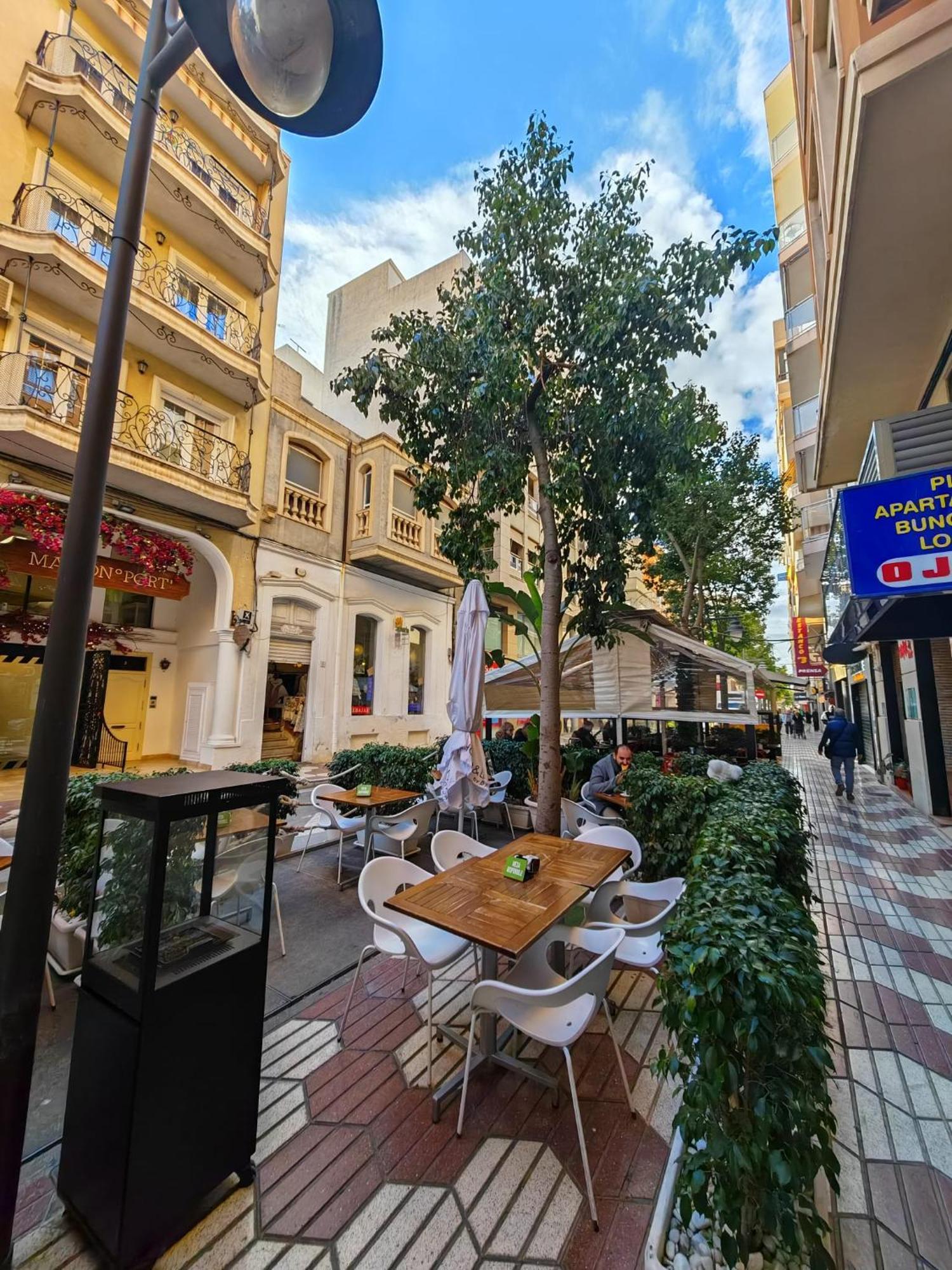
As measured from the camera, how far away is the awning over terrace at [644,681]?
29.8 feet

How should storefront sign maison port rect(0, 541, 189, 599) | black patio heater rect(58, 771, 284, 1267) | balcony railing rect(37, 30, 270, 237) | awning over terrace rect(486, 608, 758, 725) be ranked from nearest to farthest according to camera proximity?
black patio heater rect(58, 771, 284, 1267), storefront sign maison port rect(0, 541, 189, 599), balcony railing rect(37, 30, 270, 237), awning over terrace rect(486, 608, 758, 725)

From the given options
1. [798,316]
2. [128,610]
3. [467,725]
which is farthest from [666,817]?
[798,316]

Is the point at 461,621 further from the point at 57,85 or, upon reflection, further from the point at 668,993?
the point at 57,85

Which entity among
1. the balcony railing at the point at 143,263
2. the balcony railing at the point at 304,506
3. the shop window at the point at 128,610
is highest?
the balcony railing at the point at 143,263

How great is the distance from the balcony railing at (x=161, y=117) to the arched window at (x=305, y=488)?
4939mm

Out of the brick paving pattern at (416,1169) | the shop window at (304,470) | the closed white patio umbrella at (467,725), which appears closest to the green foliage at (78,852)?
the brick paving pattern at (416,1169)

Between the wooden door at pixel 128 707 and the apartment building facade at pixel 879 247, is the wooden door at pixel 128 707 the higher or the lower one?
the lower one

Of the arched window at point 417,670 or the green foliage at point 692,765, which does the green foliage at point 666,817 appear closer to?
the green foliage at point 692,765

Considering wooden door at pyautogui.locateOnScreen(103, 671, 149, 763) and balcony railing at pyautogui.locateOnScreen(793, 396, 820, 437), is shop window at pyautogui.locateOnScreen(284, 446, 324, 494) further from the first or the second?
balcony railing at pyautogui.locateOnScreen(793, 396, 820, 437)

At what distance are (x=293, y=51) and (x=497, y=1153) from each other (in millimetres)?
4713

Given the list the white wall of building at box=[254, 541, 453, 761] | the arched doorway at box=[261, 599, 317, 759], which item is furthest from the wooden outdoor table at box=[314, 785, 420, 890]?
the arched doorway at box=[261, 599, 317, 759]

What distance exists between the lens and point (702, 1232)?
1.96 m

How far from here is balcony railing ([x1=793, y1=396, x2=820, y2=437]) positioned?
14.7 metres

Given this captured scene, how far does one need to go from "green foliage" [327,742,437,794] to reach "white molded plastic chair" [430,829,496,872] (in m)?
2.75
